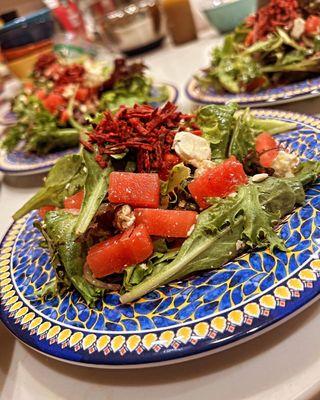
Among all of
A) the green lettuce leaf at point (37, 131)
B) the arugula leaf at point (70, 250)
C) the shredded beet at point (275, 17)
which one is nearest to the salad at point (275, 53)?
the shredded beet at point (275, 17)

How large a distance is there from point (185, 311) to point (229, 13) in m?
3.09

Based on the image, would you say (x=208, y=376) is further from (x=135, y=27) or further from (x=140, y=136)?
(x=135, y=27)

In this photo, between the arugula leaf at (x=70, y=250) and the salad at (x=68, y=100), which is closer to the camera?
the arugula leaf at (x=70, y=250)

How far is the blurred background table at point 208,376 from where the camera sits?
2.64 ft

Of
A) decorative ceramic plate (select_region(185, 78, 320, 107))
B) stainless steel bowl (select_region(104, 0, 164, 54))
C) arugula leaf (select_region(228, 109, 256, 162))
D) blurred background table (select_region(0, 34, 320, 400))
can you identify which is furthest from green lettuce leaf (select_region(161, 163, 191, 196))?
stainless steel bowl (select_region(104, 0, 164, 54))

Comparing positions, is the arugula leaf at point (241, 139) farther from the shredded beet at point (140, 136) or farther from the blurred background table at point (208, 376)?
the blurred background table at point (208, 376)

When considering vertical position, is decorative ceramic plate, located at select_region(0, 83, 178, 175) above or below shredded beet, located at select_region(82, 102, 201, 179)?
below

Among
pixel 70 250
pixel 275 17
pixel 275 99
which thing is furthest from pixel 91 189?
pixel 275 17

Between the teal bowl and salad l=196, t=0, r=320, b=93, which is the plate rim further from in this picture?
the teal bowl

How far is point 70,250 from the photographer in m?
1.09

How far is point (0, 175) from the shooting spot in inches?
89.9

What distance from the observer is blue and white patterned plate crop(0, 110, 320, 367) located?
2.64ft

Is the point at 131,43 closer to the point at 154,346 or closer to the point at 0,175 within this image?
the point at 0,175

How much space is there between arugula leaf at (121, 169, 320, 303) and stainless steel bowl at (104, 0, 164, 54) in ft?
9.70
